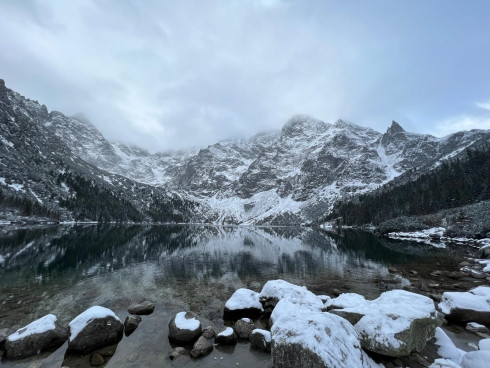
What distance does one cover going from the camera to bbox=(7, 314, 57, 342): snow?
1562cm

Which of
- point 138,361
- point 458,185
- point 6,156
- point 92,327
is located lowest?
point 138,361

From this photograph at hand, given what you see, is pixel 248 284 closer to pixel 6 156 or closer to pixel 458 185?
pixel 458 185

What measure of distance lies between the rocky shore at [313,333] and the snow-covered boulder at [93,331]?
0.05 m

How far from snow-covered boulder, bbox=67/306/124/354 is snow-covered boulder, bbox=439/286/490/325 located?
24200mm

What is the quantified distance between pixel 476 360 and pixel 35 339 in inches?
904

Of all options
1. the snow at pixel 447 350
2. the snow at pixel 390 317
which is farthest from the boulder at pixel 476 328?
the snow at pixel 447 350

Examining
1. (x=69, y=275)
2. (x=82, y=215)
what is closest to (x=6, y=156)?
(x=82, y=215)

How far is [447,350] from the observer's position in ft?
48.1

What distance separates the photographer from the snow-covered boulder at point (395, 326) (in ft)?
44.3

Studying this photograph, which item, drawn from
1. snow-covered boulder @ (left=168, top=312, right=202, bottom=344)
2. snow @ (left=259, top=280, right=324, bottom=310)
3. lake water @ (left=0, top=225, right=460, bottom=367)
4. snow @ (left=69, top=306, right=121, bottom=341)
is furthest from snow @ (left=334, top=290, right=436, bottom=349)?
snow @ (left=69, top=306, right=121, bottom=341)

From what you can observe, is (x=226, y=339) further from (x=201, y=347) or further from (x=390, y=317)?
(x=390, y=317)

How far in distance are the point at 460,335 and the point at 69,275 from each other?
4296 cm

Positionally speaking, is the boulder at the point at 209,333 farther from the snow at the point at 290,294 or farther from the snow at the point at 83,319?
the snow at the point at 290,294

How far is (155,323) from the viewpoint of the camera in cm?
2055
